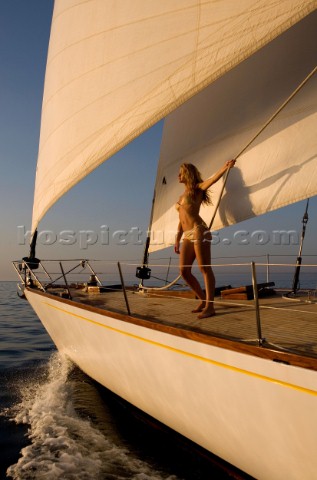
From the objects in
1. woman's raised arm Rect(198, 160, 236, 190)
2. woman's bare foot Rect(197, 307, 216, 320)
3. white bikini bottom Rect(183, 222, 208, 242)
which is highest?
woman's raised arm Rect(198, 160, 236, 190)

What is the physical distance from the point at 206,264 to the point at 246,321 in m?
0.80

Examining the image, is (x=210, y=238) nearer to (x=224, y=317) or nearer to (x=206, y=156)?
(x=224, y=317)

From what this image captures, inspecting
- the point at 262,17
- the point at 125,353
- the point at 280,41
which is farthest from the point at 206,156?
the point at 125,353

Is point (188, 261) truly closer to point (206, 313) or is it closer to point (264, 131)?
point (206, 313)

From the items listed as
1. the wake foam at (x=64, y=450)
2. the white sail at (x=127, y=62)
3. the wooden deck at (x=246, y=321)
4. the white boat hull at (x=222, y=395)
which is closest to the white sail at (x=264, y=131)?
the wooden deck at (x=246, y=321)

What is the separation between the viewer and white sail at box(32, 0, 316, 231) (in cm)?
344

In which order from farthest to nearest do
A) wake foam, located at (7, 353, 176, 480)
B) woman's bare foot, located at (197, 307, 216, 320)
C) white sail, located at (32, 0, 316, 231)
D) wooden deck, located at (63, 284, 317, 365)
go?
woman's bare foot, located at (197, 307, 216, 320) → wake foam, located at (7, 353, 176, 480) → white sail, located at (32, 0, 316, 231) → wooden deck, located at (63, 284, 317, 365)

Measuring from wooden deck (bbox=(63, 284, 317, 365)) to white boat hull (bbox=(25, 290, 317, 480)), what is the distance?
0.18 metres

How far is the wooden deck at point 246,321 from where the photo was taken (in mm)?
2744

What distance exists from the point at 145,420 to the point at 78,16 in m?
6.63

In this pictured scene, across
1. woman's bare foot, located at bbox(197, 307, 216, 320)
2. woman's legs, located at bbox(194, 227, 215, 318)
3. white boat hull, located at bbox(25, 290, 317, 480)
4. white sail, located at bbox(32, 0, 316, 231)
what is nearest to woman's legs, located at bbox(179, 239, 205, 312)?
woman's legs, located at bbox(194, 227, 215, 318)

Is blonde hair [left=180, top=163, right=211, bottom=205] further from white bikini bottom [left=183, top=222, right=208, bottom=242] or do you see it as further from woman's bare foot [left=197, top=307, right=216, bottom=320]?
woman's bare foot [left=197, top=307, right=216, bottom=320]

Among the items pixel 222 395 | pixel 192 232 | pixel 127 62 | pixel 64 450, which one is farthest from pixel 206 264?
pixel 127 62

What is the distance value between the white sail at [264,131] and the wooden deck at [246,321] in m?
1.43
